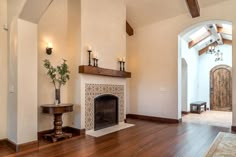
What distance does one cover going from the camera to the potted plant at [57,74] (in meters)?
4.18

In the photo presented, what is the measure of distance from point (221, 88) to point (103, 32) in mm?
7200

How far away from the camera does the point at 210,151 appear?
332cm

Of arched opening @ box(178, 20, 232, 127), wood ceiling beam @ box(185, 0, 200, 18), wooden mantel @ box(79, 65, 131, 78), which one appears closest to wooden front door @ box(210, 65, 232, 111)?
arched opening @ box(178, 20, 232, 127)

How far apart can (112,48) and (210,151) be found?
3.49 metres

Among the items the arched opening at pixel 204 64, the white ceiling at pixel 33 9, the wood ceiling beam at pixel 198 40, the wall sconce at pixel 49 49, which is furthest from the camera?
the wood ceiling beam at pixel 198 40

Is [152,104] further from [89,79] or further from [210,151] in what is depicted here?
[210,151]

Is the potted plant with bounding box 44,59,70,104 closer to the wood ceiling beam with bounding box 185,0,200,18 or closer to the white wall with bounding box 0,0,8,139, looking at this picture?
the white wall with bounding box 0,0,8,139

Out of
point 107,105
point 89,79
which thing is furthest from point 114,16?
point 107,105

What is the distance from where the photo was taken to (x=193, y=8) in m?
5.28

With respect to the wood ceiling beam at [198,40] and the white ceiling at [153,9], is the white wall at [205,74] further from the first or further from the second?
the white ceiling at [153,9]

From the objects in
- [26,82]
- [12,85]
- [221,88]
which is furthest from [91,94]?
[221,88]

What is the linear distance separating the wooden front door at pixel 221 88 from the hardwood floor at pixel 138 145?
16.2ft

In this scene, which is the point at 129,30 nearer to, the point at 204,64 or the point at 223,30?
the point at 223,30

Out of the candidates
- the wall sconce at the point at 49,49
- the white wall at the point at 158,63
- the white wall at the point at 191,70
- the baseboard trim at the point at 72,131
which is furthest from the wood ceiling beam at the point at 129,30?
the baseboard trim at the point at 72,131
